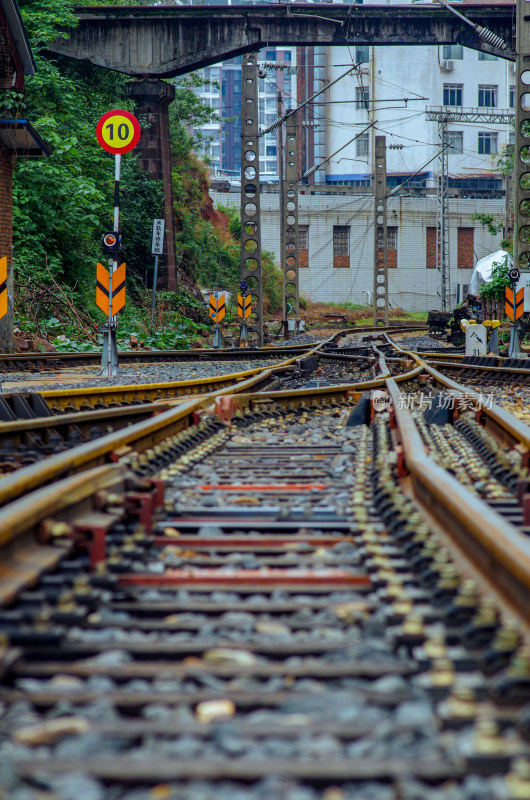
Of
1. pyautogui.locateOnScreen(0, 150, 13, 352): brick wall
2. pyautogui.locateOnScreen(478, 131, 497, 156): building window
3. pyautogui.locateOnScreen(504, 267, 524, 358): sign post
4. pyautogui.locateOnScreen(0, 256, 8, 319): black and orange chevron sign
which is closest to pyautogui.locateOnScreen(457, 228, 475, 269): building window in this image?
pyautogui.locateOnScreen(478, 131, 497, 156): building window

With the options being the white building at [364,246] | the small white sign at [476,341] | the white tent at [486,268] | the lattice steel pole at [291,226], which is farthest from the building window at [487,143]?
the small white sign at [476,341]

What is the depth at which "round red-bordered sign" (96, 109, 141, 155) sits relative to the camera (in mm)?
13266

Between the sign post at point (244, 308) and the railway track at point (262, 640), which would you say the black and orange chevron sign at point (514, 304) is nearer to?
the sign post at point (244, 308)

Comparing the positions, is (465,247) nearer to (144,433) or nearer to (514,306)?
(514,306)

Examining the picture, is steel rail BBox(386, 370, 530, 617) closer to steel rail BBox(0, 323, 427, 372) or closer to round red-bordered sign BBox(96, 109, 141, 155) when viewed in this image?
round red-bordered sign BBox(96, 109, 141, 155)

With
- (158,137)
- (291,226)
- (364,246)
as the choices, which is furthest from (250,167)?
(364,246)

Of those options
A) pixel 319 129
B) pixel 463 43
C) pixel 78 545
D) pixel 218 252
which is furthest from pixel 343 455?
pixel 319 129

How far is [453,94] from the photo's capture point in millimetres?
67812

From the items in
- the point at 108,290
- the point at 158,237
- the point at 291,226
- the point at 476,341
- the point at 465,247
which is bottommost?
the point at 476,341

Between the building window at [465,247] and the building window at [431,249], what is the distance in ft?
6.70

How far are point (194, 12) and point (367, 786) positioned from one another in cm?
3005

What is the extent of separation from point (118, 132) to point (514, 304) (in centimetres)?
965

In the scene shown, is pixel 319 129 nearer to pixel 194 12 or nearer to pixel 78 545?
pixel 194 12

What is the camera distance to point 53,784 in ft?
5.13
